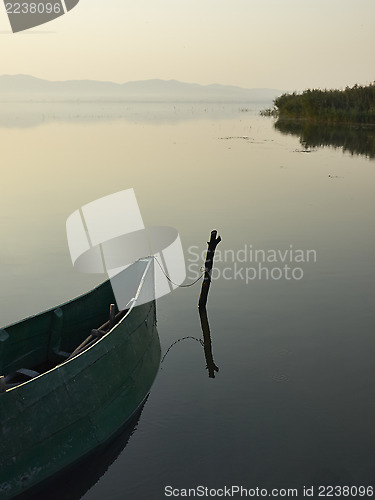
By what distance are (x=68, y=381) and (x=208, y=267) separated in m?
5.01

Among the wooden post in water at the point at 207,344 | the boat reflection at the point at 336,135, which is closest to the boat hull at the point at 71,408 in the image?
the wooden post in water at the point at 207,344

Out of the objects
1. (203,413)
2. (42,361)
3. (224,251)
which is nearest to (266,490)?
(203,413)

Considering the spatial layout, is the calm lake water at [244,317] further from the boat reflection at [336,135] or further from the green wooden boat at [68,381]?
the boat reflection at [336,135]

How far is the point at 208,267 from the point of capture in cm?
1168

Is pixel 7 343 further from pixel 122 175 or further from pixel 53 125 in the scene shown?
pixel 53 125

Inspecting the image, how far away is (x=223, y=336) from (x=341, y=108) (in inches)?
1660

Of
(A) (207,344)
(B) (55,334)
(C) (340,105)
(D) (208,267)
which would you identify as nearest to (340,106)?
(C) (340,105)

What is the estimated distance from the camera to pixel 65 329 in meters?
9.22

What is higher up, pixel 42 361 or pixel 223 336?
pixel 42 361

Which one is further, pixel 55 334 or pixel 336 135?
pixel 336 135

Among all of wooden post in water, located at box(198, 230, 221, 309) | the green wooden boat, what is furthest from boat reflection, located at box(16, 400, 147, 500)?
wooden post in water, located at box(198, 230, 221, 309)

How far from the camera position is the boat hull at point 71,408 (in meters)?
6.46

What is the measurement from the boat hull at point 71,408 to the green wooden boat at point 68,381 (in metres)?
0.01

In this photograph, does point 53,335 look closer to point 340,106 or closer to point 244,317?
point 244,317
